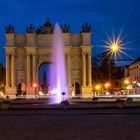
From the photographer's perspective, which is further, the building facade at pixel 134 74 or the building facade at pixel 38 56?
the building facade at pixel 134 74

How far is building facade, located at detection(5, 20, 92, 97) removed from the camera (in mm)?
106250

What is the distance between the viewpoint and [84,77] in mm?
106625

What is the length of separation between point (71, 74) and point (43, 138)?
8890cm

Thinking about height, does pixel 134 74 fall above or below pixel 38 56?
below

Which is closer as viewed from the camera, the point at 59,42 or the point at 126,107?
the point at 126,107

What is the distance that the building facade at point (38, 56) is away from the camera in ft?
349

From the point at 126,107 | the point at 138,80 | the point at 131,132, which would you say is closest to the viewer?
the point at 131,132

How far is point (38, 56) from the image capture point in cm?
10794

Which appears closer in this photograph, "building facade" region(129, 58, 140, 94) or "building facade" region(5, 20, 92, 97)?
"building facade" region(5, 20, 92, 97)

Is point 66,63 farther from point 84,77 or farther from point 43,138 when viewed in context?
point 43,138

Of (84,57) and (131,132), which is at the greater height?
(84,57)

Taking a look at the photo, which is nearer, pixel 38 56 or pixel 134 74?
pixel 38 56

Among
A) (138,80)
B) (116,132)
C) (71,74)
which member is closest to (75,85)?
(71,74)

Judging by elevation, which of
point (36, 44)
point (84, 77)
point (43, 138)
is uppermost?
point (36, 44)
